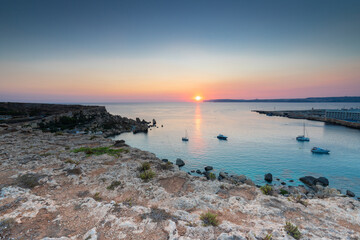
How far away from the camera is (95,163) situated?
1762 cm

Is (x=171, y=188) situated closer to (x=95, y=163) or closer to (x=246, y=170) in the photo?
(x=95, y=163)

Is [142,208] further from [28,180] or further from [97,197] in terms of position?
[28,180]

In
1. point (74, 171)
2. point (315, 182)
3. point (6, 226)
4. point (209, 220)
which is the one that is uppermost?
point (6, 226)

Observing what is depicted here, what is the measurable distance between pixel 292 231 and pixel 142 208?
844cm

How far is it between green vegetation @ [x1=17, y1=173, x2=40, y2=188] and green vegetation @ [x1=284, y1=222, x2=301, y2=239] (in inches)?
668

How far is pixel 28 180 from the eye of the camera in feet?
40.1

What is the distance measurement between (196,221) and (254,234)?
2.99 meters

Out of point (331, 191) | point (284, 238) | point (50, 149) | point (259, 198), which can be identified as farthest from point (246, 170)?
point (50, 149)

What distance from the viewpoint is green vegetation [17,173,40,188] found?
1158cm

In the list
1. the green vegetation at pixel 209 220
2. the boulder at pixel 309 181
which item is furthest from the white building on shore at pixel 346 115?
the green vegetation at pixel 209 220

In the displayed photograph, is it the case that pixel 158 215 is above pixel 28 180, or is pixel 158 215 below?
below

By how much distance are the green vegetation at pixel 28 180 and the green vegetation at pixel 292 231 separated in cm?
1696

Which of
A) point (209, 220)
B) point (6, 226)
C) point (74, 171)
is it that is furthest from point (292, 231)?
point (74, 171)

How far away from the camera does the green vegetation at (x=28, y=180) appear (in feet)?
38.0
